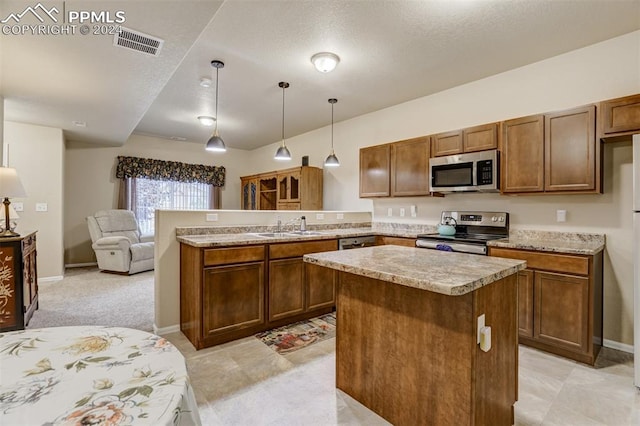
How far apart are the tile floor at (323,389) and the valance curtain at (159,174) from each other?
15.9ft

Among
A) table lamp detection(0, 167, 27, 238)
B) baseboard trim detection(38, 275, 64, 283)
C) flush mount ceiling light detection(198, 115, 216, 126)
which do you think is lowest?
baseboard trim detection(38, 275, 64, 283)

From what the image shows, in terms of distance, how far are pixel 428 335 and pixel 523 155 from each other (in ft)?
7.74

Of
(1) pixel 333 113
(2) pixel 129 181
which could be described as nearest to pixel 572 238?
(1) pixel 333 113

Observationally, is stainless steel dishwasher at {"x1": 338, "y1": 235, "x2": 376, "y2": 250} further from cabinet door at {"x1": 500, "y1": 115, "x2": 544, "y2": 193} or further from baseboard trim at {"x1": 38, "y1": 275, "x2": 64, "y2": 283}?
baseboard trim at {"x1": 38, "y1": 275, "x2": 64, "y2": 283}

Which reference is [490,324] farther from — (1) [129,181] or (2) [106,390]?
(1) [129,181]

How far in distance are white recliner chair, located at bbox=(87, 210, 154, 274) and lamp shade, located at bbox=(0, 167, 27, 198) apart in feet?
8.32

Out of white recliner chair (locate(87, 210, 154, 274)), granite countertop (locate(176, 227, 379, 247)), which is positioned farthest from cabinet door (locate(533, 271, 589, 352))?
white recliner chair (locate(87, 210, 154, 274))

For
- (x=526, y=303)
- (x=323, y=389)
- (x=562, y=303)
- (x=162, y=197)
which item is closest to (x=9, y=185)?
(x=323, y=389)

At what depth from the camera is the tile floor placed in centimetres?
179

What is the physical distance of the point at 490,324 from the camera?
1.48m

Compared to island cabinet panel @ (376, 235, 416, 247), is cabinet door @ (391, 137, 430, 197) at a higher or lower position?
higher

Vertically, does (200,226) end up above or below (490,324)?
above

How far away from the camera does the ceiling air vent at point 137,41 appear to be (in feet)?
7.53

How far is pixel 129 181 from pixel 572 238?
7.31 m
